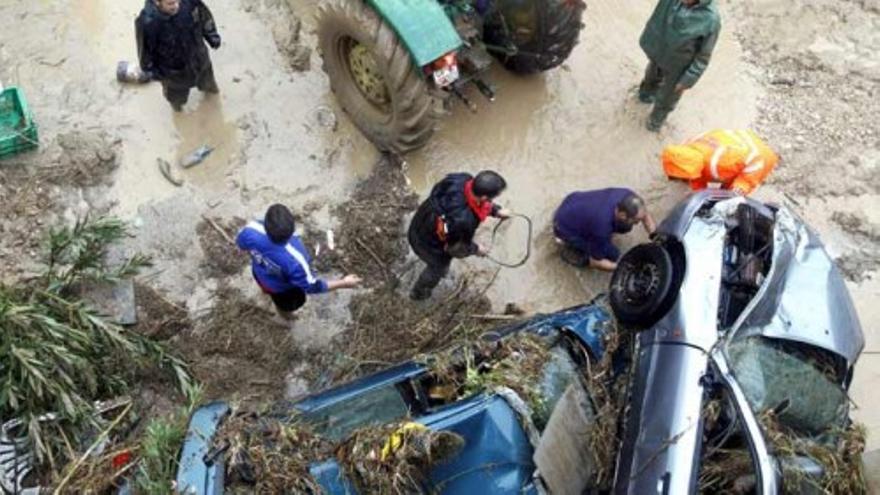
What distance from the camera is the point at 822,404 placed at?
5.39m

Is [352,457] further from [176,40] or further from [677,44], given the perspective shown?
[677,44]

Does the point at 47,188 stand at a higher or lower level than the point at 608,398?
lower

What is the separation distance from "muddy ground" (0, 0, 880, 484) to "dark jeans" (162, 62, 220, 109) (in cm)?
15

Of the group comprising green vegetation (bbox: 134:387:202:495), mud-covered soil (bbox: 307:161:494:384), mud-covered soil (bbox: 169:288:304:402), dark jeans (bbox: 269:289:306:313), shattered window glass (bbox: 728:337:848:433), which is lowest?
mud-covered soil (bbox: 169:288:304:402)

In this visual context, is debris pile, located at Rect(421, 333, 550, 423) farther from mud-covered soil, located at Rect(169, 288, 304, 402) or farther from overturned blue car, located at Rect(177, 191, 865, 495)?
mud-covered soil, located at Rect(169, 288, 304, 402)

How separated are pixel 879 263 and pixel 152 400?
5054mm

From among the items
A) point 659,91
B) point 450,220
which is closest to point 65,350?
point 450,220

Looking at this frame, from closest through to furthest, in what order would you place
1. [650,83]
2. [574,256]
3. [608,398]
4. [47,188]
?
1. [608,398]
2. [47,188]
3. [574,256]
4. [650,83]

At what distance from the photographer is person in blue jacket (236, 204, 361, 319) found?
538 cm

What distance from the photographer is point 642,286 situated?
5590mm

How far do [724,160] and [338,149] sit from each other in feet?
8.64

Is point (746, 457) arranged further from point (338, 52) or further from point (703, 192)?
point (338, 52)

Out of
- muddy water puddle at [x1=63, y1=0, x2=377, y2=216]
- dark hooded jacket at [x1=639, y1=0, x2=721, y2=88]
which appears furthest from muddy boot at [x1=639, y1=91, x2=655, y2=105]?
muddy water puddle at [x1=63, y1=0, x2=377, y2=216]

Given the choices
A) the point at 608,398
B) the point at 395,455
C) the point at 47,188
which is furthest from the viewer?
the point at 47,188
